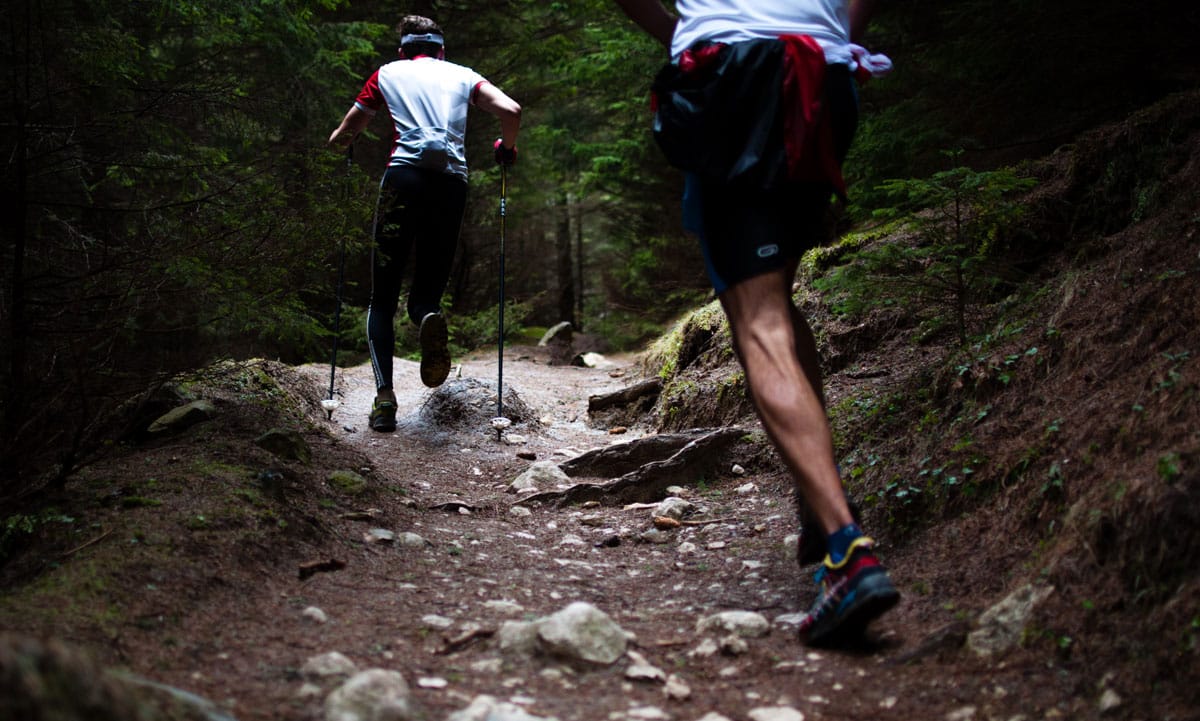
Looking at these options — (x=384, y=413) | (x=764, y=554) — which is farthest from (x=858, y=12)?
(x=384, y=413)

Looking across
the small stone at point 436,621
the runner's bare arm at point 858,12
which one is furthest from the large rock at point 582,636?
the runner's bare arm at point 858,12

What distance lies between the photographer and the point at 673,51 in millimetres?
2549

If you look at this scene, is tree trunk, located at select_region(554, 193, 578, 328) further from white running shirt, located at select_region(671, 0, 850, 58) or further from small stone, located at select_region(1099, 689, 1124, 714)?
small stone, located at select_region(1099, 689, 1124, 714)

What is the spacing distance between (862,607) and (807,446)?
433mm

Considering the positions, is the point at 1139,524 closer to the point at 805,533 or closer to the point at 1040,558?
the point at 1040,558

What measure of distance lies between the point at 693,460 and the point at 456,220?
2.50 meters

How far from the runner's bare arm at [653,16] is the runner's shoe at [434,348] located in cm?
316

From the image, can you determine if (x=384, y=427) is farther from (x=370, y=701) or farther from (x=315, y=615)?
(x=370, y=701)

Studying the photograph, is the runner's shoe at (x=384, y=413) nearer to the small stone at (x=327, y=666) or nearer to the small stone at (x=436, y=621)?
the small stone at (x=436, y=621)

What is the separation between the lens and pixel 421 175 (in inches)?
217

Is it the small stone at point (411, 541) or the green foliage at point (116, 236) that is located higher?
the green foliage at point (116, 236)

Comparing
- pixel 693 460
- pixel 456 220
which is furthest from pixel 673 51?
pixel 456 220

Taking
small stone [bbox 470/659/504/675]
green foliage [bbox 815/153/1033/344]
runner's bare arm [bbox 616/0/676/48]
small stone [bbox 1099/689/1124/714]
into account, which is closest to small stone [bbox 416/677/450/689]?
small stone [bbox 470/659/504/675]

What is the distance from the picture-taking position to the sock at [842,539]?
2051 millimetres
